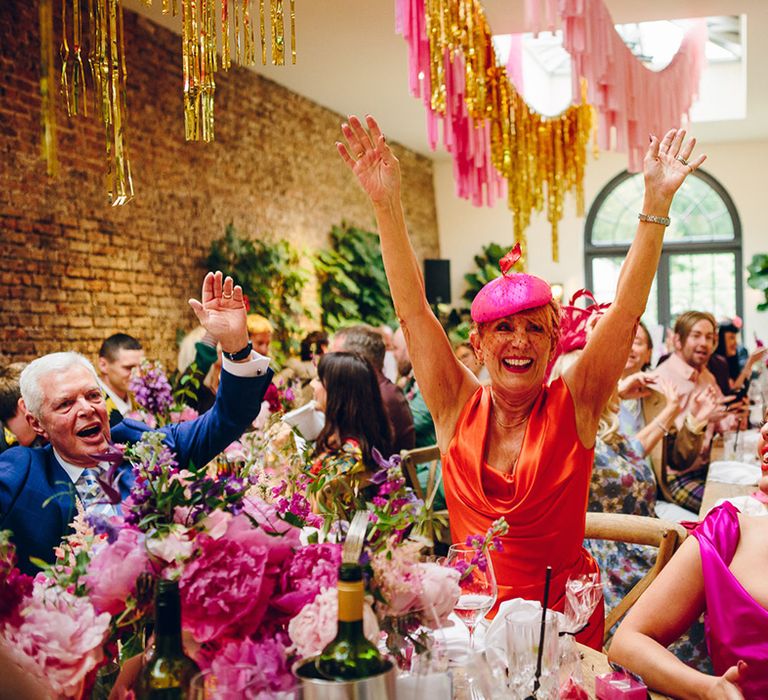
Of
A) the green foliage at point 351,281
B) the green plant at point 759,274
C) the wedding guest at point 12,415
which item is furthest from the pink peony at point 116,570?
the green plant at point 759,274

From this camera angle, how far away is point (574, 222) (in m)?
13.5

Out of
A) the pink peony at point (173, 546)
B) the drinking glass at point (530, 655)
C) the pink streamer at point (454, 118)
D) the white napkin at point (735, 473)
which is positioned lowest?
the white napkin at point (735, 473)

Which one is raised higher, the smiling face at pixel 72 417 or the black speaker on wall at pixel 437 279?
the black speaker on wall at pixel 437 279

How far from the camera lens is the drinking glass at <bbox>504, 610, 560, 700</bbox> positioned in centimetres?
142

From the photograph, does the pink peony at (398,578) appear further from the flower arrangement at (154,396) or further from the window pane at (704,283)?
the window pane at (704,283)

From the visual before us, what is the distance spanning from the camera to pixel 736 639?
1734mm

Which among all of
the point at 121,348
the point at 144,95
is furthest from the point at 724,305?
the point at 121,348

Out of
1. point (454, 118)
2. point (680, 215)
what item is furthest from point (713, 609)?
point (680, 215)

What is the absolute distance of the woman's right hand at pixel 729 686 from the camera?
61.3 inches

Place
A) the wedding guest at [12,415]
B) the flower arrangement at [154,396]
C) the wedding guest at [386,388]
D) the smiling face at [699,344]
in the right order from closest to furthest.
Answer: the wedding guest at [12,415] < the flower arrangement at [154,396] < the wedding guest at [386,388] < the smiling face at [699,344]

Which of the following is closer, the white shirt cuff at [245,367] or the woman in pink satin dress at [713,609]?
the woman in pink satin dress at [713,609]

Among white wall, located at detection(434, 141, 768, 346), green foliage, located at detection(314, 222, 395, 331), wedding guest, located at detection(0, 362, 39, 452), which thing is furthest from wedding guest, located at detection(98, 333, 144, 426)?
white wall, located at detection(434, 141, 768, 346)

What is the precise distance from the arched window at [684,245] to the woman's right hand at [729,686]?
1216 cm

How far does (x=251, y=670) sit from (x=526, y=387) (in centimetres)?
132
